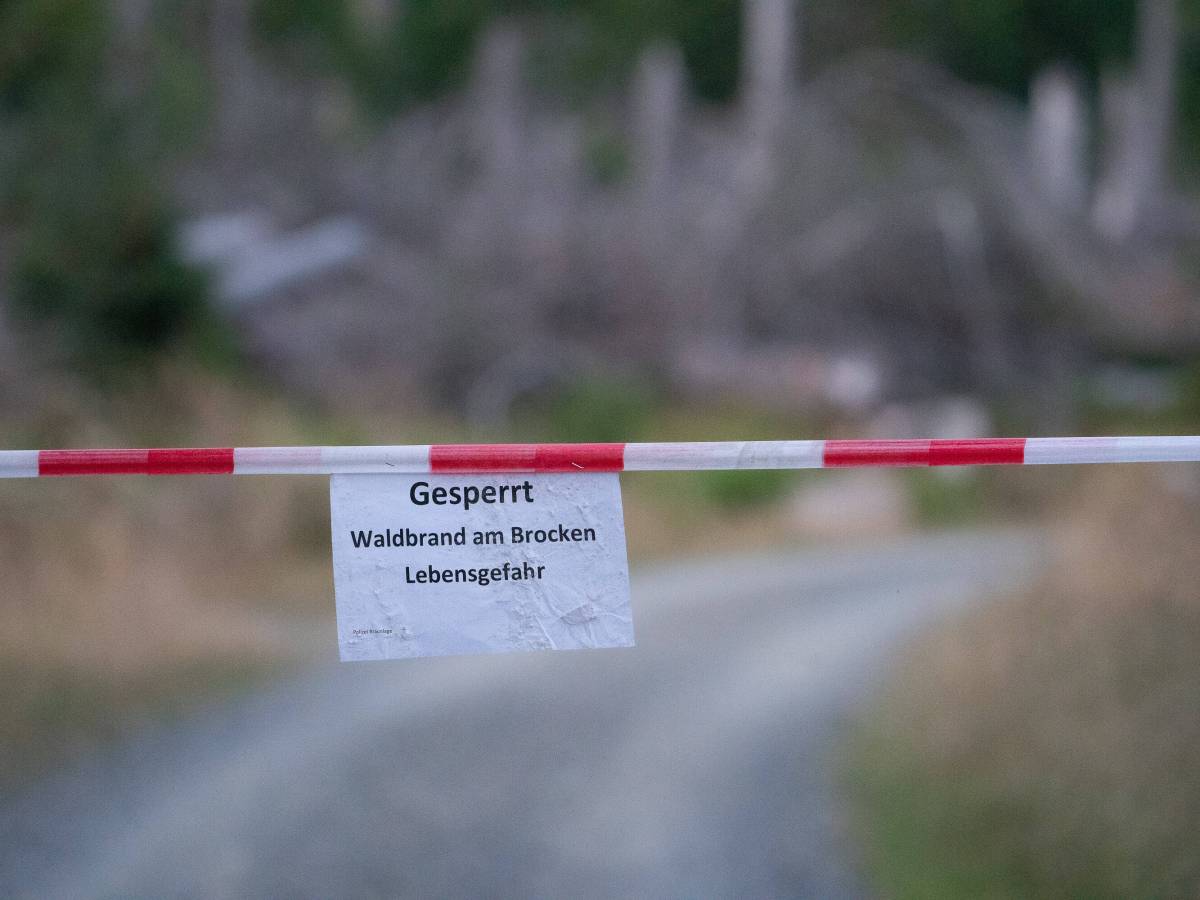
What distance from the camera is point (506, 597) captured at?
285 cm

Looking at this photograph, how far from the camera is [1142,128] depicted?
20.4 m

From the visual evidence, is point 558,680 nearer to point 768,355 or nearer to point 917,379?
point 768,355

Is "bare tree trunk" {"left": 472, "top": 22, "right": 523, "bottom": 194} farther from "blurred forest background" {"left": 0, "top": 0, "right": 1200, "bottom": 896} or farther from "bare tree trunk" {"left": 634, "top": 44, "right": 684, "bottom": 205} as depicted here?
"bare tree trunk" {"left": 634, "top": 44, "right": 684, "bottom": 205}

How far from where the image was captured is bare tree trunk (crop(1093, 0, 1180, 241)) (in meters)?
19.7

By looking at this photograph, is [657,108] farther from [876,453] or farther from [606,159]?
[876,453]

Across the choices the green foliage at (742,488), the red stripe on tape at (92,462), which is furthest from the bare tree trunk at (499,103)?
the red stripe on tape at (92,462)

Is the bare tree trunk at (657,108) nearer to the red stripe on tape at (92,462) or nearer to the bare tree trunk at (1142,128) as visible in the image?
the bare tree trunk at (1142,128)

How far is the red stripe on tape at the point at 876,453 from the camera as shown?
2.85 meters

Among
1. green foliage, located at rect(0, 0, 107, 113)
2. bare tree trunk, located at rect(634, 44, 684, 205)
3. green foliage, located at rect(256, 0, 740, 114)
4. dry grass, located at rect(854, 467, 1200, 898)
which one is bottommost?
dry grass, located at rect(854, 467, 1200, 898)

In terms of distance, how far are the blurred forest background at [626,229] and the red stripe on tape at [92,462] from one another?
7211 mm

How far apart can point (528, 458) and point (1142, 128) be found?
66.1 feet

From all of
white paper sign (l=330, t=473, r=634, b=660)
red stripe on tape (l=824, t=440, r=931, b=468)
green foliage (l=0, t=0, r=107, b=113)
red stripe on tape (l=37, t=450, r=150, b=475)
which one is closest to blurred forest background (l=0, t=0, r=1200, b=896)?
green foliage (l=0, t=0, r=107, b=113)

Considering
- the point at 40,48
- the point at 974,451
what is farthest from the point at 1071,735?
the point at 40,48

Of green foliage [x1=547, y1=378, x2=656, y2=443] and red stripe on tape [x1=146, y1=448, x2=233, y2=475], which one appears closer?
red stripe on tape [x1=146, y1=448, x2=233, y2=475]
